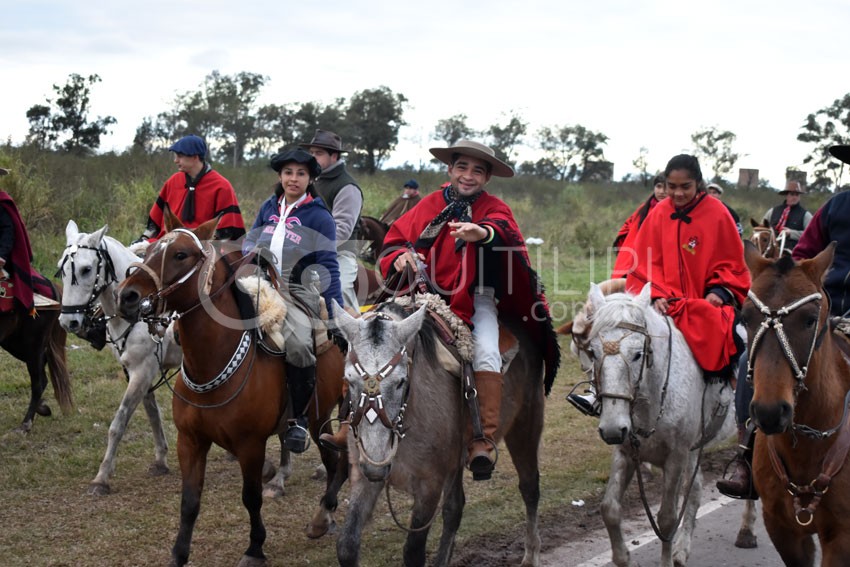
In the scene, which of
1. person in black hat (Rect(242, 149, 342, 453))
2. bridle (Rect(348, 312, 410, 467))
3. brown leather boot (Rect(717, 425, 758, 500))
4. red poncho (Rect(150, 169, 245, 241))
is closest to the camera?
bridle (Rect(348, 312, 410, 467))

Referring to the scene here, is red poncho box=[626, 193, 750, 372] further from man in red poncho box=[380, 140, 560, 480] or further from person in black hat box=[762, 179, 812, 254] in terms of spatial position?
person in black hat box=[762, 179, 812, 254]

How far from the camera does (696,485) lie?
20.1 ft

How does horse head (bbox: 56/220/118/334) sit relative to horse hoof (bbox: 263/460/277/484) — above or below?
above

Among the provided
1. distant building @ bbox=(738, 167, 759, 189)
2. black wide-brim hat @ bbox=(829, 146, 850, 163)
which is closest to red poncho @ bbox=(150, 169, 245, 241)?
black wide-brim hat @ bbox=(829, 146, 850, 163)

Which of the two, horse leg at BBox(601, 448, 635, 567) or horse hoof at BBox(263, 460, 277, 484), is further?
horse hoof at BBox(263, 460, 277, 484)

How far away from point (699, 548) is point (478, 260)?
2.82m

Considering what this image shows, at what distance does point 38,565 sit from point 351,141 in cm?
3399

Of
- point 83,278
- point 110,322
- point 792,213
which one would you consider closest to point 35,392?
point 110,322

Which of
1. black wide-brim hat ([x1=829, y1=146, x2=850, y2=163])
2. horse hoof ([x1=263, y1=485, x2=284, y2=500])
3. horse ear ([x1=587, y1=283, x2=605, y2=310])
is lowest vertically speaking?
horse hoof ([x1=263, y1=485, x2=284, y2=500])

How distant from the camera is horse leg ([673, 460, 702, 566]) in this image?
5.97 metres

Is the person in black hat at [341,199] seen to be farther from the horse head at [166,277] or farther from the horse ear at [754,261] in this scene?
the horse ear at [754,261]

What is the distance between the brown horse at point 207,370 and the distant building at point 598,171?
4735 cm

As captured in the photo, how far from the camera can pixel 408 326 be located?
4602 mm

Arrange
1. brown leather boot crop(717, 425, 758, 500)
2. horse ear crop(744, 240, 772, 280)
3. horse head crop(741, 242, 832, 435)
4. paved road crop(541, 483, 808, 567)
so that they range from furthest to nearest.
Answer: paved road crop(541, 483, 808, 567) → brown leather boot crop(717, 425, 758, 500) → horse ear crop(744, 240, 772, 280) → horse head crop(741, 242, 832, 435)
